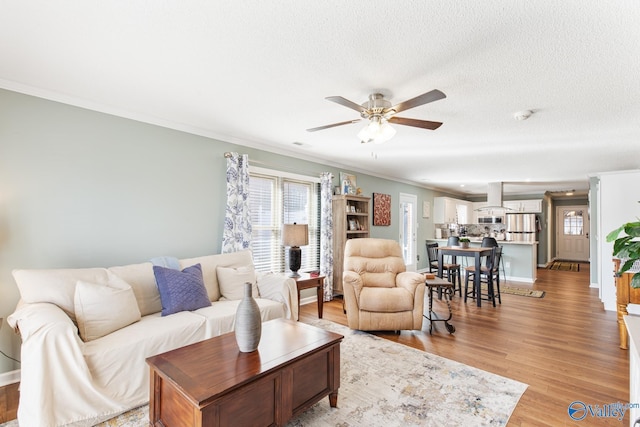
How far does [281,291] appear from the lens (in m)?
3.40

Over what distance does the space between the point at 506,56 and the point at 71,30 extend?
8.80 feet

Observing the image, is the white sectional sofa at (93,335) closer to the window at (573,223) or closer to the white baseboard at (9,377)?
the white baseboard at (9,377)

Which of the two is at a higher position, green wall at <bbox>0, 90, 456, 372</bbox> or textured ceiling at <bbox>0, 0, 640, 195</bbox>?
textured ceiling at <bbox>0, 0, 640, 195</bbox>

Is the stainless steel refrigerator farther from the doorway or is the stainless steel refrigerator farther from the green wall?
the green wall

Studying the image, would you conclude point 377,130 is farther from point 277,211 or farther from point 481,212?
point 481,212

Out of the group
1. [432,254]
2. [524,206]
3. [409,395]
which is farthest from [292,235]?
[524,206]

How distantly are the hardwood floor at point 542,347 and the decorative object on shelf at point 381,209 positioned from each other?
7.11 ft

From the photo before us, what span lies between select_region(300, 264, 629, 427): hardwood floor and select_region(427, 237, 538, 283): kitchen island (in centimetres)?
150

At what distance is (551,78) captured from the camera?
227 cm

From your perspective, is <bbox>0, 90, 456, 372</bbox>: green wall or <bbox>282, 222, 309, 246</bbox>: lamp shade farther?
<bbox>282, 222, 309, 246</bbox>: lamp shade

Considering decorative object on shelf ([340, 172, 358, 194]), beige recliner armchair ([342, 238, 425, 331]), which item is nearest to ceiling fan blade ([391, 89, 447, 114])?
beige recliner armchair ([342, 238, 425, 331])

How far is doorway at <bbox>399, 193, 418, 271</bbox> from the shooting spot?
7711 millimetres

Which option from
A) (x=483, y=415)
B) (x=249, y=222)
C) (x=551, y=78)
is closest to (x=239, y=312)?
(x=483, y=415)

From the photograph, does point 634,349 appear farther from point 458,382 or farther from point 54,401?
point 54,401
